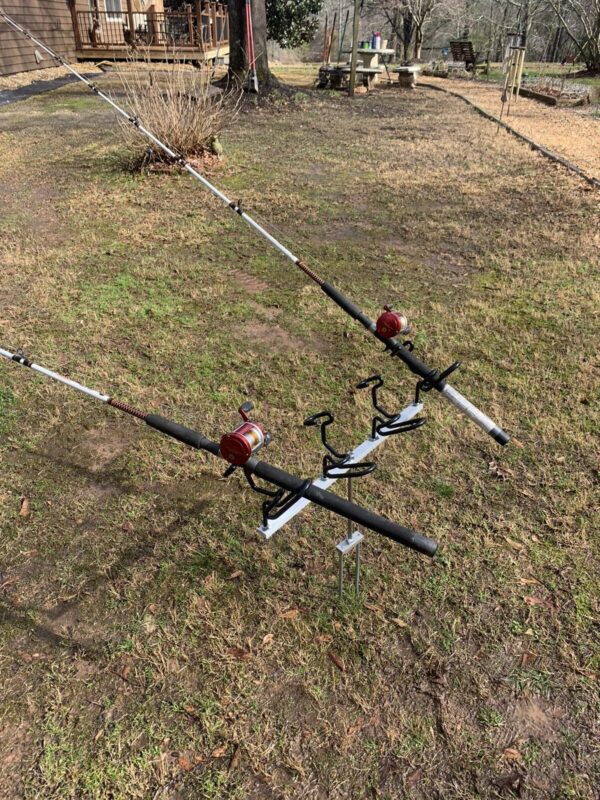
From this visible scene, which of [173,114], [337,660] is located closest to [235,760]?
[337,660]

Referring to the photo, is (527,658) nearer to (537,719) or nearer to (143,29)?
(537,719)

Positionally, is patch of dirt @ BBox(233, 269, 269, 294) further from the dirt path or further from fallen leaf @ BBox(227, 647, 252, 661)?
the dirt path

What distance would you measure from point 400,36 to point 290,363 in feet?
123

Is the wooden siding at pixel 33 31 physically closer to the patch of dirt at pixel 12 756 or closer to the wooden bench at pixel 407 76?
the wooden bench at pixel 407 76

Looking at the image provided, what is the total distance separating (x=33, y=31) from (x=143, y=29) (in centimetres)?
566

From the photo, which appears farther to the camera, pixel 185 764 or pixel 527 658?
pixel 527 658

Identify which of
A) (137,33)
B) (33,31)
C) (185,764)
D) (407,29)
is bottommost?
(185,764)

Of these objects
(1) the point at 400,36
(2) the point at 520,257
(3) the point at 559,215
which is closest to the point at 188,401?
(2) the point at 520,257

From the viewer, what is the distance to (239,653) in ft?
7.22

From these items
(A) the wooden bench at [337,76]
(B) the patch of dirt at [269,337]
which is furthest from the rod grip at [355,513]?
(A) the wooden bench at [337,76]

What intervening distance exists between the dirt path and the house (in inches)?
308

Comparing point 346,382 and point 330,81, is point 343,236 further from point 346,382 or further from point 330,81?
point 330,81

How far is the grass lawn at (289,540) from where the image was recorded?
190 cm

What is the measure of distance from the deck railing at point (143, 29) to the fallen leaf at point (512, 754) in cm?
2143
